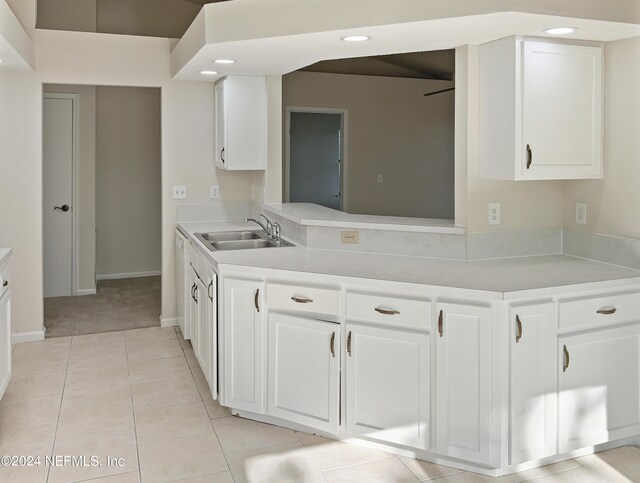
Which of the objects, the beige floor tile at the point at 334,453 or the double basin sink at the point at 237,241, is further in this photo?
the double basin sink at the point at 237,241

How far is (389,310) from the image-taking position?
2.63 metres

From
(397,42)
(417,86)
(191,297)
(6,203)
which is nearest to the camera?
(397,42)

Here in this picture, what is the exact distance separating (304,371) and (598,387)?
1318mm

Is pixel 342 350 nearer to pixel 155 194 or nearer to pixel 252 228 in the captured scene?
pixel 252 228

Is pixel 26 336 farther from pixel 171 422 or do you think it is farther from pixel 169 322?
pixel 171 422

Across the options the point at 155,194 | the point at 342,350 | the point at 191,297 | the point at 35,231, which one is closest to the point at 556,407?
the point at 342,350

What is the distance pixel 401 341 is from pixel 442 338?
0.62 feet

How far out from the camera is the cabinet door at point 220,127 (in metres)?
4.37

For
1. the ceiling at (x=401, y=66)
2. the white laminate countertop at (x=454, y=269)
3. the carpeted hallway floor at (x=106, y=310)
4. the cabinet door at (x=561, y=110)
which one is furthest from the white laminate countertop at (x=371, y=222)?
the ceiling at (x=401, y=66)

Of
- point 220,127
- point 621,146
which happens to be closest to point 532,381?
point 621,146

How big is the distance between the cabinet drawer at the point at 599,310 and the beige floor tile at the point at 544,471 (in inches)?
24.6

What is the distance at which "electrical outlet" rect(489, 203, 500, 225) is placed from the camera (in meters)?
3.15

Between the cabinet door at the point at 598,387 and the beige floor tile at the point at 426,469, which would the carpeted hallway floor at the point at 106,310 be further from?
the cabinet door at the point at 598,387

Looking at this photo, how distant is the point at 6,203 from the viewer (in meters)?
4.30
